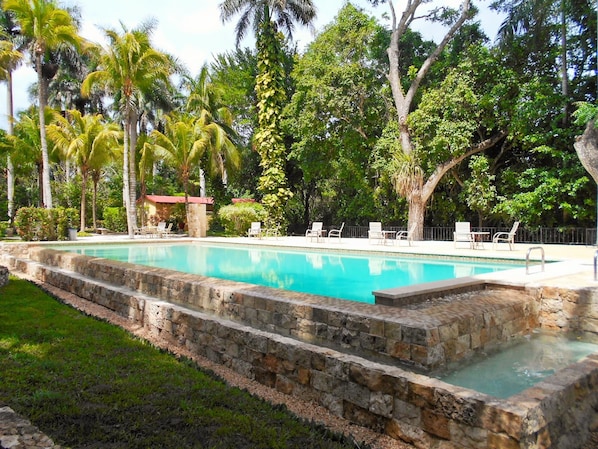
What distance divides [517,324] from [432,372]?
7.18 ft

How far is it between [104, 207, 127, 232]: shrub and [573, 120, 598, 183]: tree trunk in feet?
80.0

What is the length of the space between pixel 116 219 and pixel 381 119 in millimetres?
17906

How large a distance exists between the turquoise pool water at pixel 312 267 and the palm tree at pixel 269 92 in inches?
249

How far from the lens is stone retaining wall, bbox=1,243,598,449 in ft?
9.00

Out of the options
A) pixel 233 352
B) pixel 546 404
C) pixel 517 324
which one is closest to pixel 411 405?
pixel 546 404

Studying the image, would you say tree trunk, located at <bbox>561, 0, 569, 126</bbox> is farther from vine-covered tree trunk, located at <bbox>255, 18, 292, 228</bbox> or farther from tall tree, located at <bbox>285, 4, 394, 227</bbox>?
vine-covered tree trunk, located at <bbox>255, 18, 292, 228</bbox>

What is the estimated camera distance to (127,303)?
6781 millimetres

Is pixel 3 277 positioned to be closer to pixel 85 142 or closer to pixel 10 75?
pixel 85 142

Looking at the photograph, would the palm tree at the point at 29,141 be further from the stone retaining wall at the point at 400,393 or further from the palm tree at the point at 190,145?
the stone retaining wall at the point at 400,393

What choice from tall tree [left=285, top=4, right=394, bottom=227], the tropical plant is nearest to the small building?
tall tree [left=285, top=4, right=394, bottom=227]

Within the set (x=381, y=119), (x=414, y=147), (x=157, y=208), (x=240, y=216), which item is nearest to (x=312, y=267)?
(x=414, y=147)

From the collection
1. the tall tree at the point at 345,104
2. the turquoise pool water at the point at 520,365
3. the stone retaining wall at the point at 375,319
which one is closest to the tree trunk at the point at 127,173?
the tall tree at the point at 345,104

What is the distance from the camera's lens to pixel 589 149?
13695 millimetres

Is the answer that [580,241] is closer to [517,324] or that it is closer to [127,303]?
[517,324]
